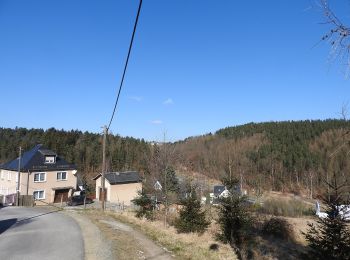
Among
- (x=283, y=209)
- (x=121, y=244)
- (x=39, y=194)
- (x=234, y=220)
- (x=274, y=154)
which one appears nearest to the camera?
(x=121, y=244)

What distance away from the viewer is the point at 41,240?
55.8 ft

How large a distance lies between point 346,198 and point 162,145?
1940cm

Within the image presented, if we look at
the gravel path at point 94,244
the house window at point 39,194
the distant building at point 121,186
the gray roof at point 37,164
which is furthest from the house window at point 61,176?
the gravel path at point 94,244

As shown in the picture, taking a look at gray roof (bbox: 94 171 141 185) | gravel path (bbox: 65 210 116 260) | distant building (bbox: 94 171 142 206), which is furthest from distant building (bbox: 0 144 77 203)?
gravel path (bbox: 65 210 116 260)

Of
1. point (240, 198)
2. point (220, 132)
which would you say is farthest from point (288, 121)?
point (240, 198)

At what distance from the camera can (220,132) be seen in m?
183

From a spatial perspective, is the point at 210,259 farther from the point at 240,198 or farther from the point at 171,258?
the point at 240,198

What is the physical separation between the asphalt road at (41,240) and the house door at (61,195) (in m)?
26.1

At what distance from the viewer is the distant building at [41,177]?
155ft

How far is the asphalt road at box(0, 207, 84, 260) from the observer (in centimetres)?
1399

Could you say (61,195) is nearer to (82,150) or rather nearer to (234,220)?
(234,220)

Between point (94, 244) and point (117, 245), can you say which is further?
point (94, 244)

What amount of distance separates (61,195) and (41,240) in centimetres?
3458

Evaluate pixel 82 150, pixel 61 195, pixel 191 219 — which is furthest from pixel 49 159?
pixel 82 150
